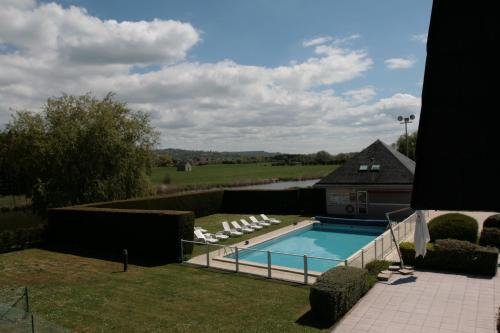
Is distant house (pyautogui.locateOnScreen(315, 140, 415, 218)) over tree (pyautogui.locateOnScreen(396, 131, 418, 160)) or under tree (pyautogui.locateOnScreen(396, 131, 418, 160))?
under

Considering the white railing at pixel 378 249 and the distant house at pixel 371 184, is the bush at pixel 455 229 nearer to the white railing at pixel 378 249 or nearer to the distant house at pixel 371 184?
the white railing at pixel 378 249

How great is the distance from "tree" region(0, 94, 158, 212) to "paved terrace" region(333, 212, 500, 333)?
21.5 metres

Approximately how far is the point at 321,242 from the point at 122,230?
1232cm

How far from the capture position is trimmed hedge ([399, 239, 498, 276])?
13891mm

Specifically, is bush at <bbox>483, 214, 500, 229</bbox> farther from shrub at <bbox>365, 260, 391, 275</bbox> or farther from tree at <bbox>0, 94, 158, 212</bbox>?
tree at <bbox>0, 94, 158, 212</bbox>

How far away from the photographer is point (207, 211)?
105 ft

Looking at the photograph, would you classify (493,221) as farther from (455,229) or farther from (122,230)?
(122,230)

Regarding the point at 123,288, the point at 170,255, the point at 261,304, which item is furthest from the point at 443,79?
the point at 170,255

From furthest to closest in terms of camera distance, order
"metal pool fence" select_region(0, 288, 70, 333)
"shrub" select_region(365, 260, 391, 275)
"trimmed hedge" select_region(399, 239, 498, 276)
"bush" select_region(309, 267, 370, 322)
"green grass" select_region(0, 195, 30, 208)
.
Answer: "green grass" select_region(0, 195, 30, 208)
"shrub" select_region(365, 260, 391, 275)
"trimmed hedge" select_region(399, 239, 498, 276)
"bush" select_region(309, 267, 370, 322)
"metal pool fence" select_region(0, 288, 70, 333)

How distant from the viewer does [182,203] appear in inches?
1143

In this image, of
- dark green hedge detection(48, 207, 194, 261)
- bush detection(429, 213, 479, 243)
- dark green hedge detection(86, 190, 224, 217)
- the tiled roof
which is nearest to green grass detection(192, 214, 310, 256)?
dark green hedge detection(86, 190, 224, 217)

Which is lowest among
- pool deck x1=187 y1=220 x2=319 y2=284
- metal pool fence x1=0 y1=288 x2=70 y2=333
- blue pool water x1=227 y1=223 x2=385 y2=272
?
blue pool water x1=227 y1=223 x2=385 y2=272

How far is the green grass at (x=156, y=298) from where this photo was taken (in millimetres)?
10516

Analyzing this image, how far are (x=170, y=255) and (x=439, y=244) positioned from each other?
11797 millimetres
